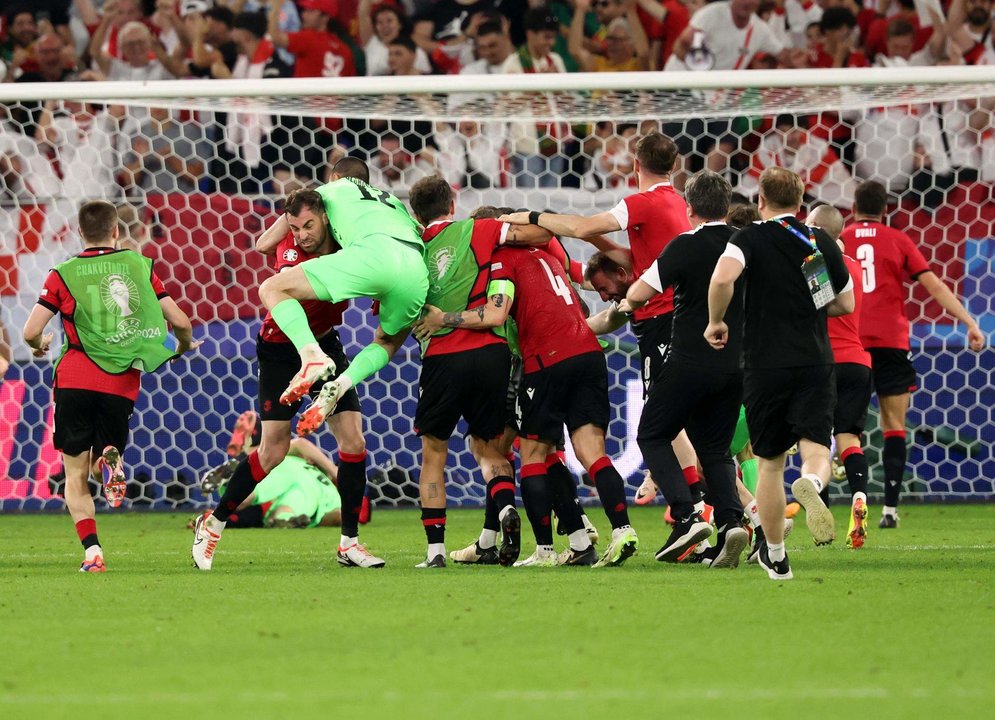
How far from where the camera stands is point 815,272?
6328 millimetres

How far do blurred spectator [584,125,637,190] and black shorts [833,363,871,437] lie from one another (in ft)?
12.3

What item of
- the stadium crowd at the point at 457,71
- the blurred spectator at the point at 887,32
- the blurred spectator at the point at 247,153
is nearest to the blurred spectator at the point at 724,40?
the stadium crowd at the point at 457,71

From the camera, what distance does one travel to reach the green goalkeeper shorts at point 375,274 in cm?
683

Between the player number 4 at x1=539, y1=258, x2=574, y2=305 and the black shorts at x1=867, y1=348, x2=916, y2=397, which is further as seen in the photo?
the black shorts at x1=867, y1=348, x2=916, y2=397

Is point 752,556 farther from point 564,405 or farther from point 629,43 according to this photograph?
point 629,43

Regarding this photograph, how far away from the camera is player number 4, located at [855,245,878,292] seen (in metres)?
9.56

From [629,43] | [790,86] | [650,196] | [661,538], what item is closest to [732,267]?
[650,196]

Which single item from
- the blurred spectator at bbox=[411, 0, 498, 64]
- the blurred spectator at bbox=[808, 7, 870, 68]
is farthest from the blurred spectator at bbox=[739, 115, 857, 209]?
the blurred spectator at bbox=[411, 0, 498, 64]

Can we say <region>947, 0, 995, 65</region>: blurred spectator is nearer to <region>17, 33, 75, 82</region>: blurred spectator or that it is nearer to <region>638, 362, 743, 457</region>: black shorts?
<region>638, 362, 743, 457</region>: black shorts

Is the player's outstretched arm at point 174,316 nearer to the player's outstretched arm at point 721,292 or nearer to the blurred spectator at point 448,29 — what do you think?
the player's outstretched arm at point 721,292

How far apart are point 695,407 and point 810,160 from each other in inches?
207

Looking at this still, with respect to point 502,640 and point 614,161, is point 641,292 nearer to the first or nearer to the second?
point 502,640

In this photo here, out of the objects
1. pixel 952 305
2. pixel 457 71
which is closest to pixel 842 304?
pixel 952 305

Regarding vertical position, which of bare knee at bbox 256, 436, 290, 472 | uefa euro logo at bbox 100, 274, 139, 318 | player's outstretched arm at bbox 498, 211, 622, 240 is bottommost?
bare knee at bbox 256, 436, 290, 472
